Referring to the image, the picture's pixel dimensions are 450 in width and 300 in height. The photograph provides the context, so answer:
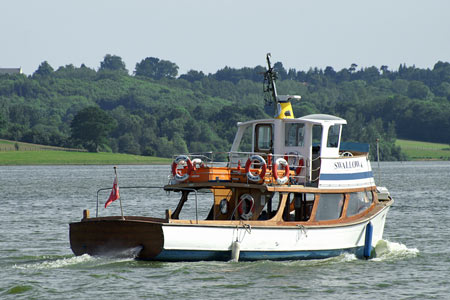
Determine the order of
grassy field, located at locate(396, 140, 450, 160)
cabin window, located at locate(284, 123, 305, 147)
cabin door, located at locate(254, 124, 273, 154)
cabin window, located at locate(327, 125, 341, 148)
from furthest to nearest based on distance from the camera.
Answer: grassy field, located at locate(396, 140, 450, 160) < cabin door, located at locate(254, 124, 273, 154) < cabin window, located at locate(327, 125, 341, 148) < cabin window, located at locate(284, 123, 305, 147)

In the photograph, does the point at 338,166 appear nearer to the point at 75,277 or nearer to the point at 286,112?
A: the point at 286,112

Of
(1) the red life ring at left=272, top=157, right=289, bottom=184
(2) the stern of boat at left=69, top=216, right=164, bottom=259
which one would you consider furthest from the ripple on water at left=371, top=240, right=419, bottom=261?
(2) the stern of boat at left=69, top=216, right=164, bottom=259

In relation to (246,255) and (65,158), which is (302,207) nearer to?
(246,255)

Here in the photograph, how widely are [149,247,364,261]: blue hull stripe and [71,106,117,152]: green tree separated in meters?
142

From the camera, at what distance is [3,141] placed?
161m

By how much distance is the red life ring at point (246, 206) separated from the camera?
25.5 metres

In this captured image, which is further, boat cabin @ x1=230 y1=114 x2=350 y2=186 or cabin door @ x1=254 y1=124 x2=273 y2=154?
cabin door @ x1=254 y1=124 x2=273 y2=154

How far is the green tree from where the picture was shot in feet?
545

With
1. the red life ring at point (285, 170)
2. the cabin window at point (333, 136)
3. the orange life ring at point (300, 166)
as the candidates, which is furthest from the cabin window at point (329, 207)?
the cabin window at point (333, 136)

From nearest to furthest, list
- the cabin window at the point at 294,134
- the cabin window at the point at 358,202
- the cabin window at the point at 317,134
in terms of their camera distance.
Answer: the cabin window at the point at 358,202
the cabin window at the point at 294,134
the cabin window at the point at 317,134

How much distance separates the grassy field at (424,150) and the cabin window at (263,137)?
14423cm

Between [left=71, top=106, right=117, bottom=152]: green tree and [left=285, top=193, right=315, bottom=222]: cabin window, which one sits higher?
[left=71, top=106, right=117, bottom=152]: green tree

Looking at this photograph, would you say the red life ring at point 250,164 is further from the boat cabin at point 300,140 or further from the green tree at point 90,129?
the green tree at point 90,129

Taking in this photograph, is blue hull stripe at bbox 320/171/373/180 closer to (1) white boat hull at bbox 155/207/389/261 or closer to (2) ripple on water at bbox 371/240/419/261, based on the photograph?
(1) white boat hull at bbox 155/207/389/261
